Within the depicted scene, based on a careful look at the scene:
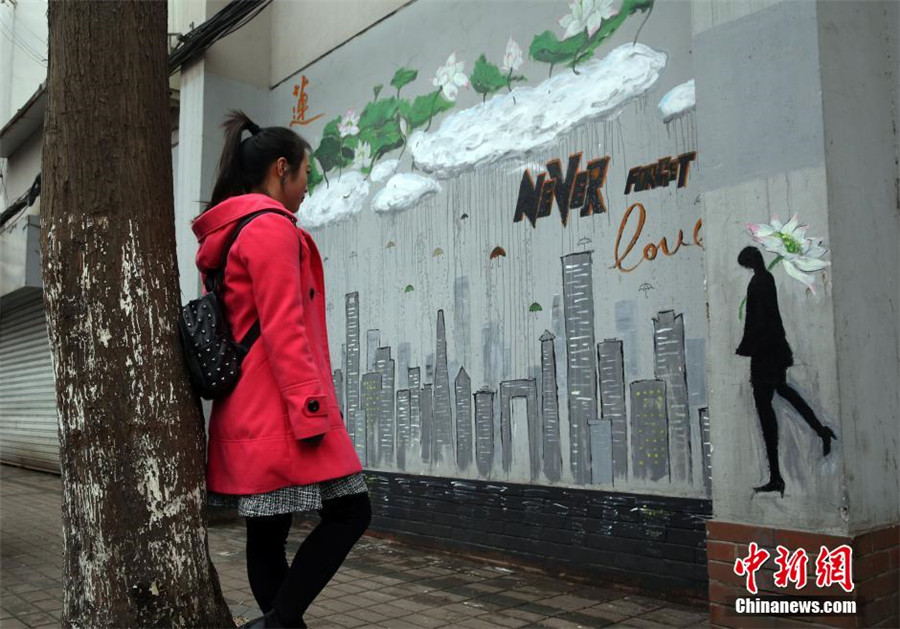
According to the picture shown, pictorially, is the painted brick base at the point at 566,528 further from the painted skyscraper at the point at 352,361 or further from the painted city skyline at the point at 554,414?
the painted skyscraper at the point at 352,361

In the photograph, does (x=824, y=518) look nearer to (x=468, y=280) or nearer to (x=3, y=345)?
(x=468, y=280)

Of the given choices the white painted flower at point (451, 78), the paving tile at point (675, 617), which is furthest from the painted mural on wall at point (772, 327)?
the white painted flower at point (451, 78)

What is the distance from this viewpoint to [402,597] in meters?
4.06

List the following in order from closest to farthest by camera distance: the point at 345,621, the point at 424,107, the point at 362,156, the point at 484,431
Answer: the point at 345,621 < the point at 484,431 < the point at 424,107 < the point at 362,156

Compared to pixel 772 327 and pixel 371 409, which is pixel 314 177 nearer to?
pixel 371 409

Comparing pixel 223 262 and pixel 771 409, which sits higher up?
pixel 223 262

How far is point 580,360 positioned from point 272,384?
99.5 inches

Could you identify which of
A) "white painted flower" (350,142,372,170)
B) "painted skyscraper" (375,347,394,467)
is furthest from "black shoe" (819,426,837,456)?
"white painted flower" (350,142,372,170)

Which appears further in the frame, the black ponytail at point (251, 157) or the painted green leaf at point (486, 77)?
the painted green leaf at point (486, 77)

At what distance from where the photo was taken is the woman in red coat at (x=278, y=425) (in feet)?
6.98

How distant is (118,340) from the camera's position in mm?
2145

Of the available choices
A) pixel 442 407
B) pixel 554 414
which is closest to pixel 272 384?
pixel 554 414

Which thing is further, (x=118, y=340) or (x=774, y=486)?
(x=774, y=486)

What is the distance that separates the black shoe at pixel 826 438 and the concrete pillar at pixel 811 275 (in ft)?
0.06
